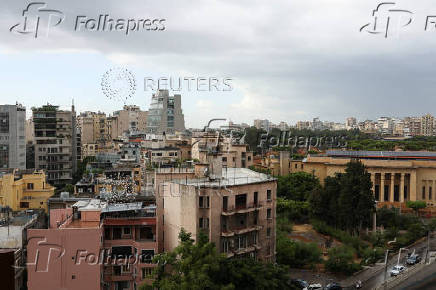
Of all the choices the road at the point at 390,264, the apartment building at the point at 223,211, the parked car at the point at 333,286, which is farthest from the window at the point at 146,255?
the road at the point at 390,264

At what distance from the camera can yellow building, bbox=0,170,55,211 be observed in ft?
83.0

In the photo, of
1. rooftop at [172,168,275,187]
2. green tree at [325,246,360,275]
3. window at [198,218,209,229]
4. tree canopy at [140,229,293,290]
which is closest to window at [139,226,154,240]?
rooftop at [172,168,275,187]

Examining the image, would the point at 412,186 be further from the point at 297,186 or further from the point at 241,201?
the point at 241,201

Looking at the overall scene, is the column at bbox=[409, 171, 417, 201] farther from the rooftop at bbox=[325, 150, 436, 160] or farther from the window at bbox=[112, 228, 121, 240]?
the window at bbox=[112, 228, 121, 240]

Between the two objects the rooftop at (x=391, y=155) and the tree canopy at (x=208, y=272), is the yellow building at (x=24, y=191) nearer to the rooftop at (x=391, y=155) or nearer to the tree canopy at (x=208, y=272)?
the tree canopy at (x=208, y=272)

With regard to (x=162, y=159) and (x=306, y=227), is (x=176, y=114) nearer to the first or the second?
(x=162, y=159)

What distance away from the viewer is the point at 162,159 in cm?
4475

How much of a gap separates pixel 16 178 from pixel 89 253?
1514cm

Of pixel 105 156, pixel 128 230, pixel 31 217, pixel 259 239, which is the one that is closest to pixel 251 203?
pixel 259 239

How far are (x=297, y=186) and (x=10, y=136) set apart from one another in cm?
2270

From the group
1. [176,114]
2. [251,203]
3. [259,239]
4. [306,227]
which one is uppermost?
[176,114]

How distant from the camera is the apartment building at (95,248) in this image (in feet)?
45.1

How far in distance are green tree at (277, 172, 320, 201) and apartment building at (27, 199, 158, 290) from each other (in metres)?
18.7

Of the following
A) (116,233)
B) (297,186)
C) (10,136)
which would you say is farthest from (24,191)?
(297,186)
